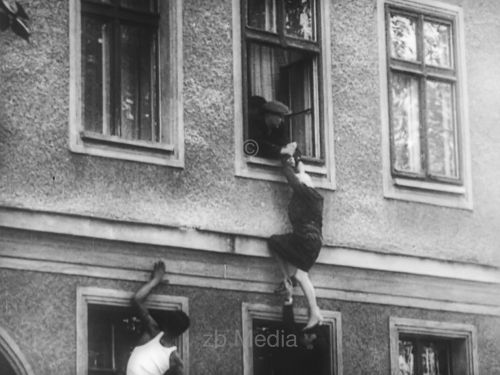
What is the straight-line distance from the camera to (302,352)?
1922cm

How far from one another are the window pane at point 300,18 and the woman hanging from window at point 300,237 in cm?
148

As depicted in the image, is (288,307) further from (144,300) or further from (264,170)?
(144,300)

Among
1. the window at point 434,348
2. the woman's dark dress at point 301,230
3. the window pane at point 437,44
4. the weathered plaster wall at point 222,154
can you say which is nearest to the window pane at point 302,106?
the weathered plaster wall at point 222,154

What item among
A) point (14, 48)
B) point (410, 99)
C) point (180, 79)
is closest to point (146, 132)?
point (180, 79)

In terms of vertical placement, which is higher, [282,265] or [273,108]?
[273,108]

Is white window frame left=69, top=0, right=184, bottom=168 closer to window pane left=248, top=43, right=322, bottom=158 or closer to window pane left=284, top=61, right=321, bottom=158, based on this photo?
window pane left=248, top=43, right=322, bottom=158

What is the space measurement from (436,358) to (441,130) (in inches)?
103

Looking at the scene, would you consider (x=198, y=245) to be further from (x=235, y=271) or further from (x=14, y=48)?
(x=14, y=48)

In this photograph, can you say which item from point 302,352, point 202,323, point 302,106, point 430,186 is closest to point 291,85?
point 302,106

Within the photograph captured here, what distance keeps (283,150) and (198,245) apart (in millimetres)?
1511

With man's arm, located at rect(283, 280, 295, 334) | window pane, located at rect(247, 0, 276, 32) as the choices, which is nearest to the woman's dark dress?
man's arm, located at rect(283, 280, 295, 334)

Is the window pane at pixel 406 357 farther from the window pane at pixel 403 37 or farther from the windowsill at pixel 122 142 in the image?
the windowsill at pixel 122 142

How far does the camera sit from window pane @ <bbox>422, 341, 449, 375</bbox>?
20578 millimetres

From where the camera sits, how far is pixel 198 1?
18.9 m
